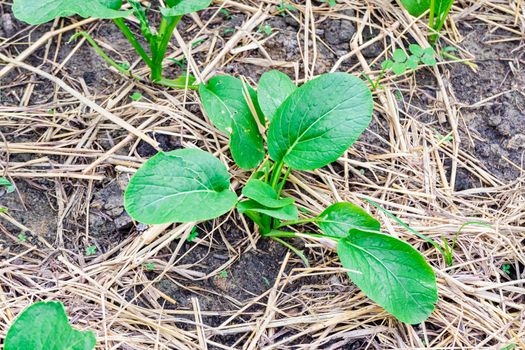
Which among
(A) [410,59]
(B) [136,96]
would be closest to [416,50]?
(A) [410,59]

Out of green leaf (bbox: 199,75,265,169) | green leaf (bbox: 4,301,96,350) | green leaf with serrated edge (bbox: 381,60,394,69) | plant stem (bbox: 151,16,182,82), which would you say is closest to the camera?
green leaf (bbox: 4,301,96,350)

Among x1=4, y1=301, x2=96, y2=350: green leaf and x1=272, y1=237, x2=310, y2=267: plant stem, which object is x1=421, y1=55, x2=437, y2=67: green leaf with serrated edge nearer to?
x1=272, y1=237, x2=310, y2=267: plant stem

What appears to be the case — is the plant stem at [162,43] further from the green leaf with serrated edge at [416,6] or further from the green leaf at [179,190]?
the green leaf with serrated edge at [416,6]

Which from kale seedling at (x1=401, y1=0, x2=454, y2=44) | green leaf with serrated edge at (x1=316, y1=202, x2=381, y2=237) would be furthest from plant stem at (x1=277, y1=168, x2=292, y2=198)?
kale seedling at (x1=401, y1=0, x2=454, y2=44)

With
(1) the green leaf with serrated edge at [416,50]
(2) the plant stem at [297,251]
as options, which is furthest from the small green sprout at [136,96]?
(1) the green leaf with serrated edge at [416,50]

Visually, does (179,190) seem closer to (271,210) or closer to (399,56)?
(271,210)

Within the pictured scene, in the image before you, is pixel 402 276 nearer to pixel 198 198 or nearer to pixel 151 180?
pixel 198 198

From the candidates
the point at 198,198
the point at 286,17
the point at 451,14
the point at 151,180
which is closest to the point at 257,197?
the point at 198,198
